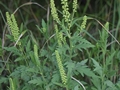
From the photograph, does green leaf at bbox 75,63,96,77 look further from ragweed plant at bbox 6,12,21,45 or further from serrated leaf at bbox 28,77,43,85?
ragweed plant at bbox 6,12,21,45

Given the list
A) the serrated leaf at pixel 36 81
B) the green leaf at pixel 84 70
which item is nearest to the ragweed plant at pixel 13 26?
the serrated leaf at pixel 36 81

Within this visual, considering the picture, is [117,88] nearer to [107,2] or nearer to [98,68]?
[98,68]

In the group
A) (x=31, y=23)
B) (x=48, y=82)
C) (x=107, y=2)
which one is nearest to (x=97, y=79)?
(x=48, y=82)

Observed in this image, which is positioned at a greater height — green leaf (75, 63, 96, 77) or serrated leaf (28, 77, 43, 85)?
green leaf (75, 63, 96, 77)

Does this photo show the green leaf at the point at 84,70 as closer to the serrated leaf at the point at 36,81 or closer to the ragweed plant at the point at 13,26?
the serrated leaf at the point at 36,81

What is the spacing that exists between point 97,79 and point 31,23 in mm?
2125

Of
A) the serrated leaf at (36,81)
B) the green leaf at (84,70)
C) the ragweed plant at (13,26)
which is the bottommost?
the serrated leaf at (36,81)

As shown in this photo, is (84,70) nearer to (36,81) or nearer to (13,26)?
(36,81)

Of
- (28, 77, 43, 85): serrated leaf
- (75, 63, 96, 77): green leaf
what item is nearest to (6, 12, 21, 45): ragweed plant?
(28, 77, 43, 85): serrated leaf

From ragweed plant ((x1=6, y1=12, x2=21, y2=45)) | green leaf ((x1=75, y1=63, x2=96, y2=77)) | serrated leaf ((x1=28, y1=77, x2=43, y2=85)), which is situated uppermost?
ragweed plant ((x1=6, y1=12, x2=21, y2=45))

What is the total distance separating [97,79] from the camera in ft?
7.64

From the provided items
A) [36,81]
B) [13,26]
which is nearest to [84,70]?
[36,81]

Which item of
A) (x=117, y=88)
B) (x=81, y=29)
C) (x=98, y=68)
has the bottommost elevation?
(x=117, y=88)

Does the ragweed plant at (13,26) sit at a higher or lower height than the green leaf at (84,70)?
higher
